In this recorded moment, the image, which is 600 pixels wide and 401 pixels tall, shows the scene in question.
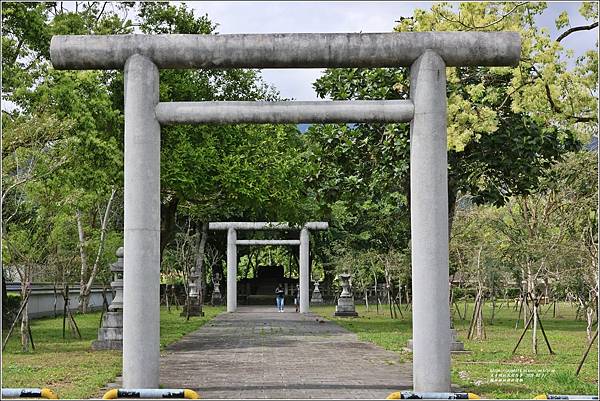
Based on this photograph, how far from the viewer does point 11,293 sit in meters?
27.9

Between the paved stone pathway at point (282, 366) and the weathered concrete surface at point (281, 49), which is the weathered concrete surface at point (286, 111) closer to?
the weathered concrete surface at point (281, 49)

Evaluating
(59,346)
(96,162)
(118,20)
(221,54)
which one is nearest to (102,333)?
(59,346)

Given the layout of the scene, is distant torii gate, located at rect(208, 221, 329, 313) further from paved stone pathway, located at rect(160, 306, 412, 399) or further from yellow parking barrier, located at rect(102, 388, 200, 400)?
yellow parking barrier, located at rect(102, 388, 200, 400)

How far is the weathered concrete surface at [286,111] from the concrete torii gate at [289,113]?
1 centimetres

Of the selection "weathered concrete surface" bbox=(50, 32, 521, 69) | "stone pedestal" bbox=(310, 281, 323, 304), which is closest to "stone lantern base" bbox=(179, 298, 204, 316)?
"stone pedestal" bbox=(310, 281, 323, 304)

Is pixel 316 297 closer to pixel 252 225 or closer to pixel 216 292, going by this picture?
pixel 216 292

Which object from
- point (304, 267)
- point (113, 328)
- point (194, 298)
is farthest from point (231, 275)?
point (113, 328)

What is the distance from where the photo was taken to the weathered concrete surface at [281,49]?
10.8 m

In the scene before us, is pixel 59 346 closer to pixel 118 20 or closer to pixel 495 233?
pixel 118 20

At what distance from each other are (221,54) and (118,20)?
1066 cm

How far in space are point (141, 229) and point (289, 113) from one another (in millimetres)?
2489

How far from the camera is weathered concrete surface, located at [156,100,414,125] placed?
1095cm

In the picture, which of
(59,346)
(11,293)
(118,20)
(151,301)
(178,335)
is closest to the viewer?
(151,301)

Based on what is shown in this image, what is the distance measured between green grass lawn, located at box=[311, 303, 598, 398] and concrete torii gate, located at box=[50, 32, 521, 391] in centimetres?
190
